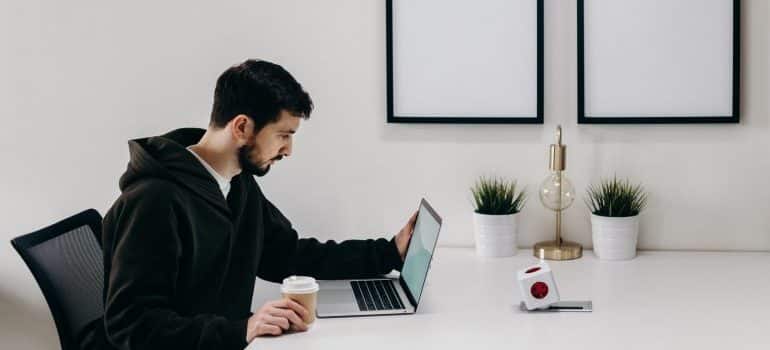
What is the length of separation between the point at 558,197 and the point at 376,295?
66cm

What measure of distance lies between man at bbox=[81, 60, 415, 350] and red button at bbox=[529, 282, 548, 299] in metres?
0.41

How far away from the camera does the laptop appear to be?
6.08 ft

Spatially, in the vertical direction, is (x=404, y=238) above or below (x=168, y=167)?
below

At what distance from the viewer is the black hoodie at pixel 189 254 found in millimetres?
1687

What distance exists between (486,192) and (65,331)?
112 cm

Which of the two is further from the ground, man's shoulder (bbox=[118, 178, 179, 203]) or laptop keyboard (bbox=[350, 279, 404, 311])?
man's shoulder (bbox=[118, 178, 179, 203])

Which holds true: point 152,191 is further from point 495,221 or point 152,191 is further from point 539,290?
point 495,221

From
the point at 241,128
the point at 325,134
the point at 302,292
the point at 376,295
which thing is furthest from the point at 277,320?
the point at 325,134

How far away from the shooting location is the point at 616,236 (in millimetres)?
2320

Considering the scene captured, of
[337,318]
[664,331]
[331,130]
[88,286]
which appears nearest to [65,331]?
[88,286]

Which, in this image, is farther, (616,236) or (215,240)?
(616,236)

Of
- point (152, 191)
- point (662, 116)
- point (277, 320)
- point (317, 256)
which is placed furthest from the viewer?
point (662, 116)

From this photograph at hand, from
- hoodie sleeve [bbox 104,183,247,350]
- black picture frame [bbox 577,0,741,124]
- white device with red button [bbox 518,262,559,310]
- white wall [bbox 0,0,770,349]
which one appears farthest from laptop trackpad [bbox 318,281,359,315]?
black picture frame [bbox 577,0,741,124]

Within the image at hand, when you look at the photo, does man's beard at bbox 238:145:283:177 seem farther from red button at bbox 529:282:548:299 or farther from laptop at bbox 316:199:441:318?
red button at bbox 529:282:548:299
